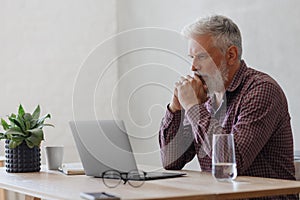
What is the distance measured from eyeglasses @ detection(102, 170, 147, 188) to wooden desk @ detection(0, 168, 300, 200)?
0.08 ft

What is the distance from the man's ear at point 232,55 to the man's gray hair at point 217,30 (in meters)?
0.02

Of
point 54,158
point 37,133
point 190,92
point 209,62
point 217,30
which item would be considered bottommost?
point 54,158

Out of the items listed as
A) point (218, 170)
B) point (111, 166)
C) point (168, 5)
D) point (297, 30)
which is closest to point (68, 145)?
point (168, 5)

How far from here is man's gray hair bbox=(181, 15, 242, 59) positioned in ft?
8.14

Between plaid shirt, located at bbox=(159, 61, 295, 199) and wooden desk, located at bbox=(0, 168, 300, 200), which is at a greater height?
plaid shirt, located at bbox=(159, 61, 295, 199)

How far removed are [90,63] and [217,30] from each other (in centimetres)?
254

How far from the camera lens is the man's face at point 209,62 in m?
2.48

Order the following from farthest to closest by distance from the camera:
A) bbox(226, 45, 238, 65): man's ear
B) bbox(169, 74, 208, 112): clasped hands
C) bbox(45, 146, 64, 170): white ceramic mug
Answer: bbox(45, 146, 64, 170): white ceramic mug → bbox(226, 45, 238, 65): man's ear → bbox(169, 74, 208, 112): clasped hands

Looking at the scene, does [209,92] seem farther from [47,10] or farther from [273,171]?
[47,10]

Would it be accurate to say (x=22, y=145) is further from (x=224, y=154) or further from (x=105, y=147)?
(x=224, y=154)

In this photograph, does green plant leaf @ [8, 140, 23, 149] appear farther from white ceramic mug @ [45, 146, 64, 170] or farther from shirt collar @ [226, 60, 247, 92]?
shirt collar @ [226, 60, 247, 92]

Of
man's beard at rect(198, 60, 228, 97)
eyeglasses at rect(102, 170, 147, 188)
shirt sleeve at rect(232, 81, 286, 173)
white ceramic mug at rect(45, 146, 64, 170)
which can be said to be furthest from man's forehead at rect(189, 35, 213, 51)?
white ceramic mug at rect(45, 146, 64, 170)

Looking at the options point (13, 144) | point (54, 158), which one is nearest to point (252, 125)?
point (54, 158)

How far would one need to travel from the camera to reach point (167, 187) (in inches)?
72.8
